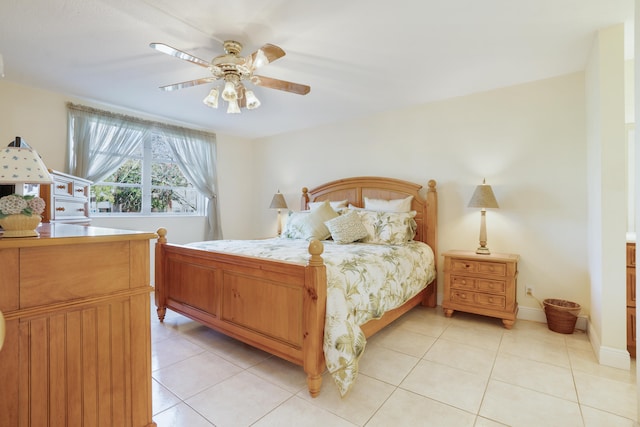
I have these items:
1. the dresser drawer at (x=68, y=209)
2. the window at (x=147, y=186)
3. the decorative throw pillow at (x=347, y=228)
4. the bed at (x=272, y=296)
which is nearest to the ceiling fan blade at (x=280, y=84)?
the bed at (x=272, y=296)

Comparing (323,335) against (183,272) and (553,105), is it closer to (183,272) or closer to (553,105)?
(183,272)

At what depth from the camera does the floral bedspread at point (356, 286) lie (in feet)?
5.95

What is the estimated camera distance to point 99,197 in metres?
3.86

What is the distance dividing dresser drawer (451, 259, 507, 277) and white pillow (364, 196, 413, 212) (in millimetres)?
829

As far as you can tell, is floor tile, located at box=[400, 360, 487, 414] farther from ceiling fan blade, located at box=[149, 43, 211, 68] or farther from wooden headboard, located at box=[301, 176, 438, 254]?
ceiling fan blade, located at box=[149, 43, 211, 68]

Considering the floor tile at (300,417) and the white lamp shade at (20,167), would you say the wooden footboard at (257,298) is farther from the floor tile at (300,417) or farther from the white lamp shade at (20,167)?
the white lamp shade at (20,167)

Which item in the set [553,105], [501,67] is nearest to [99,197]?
[501,67]

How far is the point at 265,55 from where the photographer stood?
6.71 feet

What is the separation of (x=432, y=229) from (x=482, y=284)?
2.66ft

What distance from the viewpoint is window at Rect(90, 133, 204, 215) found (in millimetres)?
3933

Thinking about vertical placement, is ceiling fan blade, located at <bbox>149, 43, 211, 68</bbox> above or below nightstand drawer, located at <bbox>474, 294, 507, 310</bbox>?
above

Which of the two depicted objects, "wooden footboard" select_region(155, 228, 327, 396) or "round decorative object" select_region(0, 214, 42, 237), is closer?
"round decorative object" select_region(0, 214, 42, 237)

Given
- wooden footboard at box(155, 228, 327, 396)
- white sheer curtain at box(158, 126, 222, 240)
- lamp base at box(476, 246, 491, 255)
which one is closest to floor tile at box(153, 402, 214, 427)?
wooden footboard at box(155, 228, 327, 396)

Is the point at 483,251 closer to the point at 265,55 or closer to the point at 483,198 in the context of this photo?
the point at 483,198
